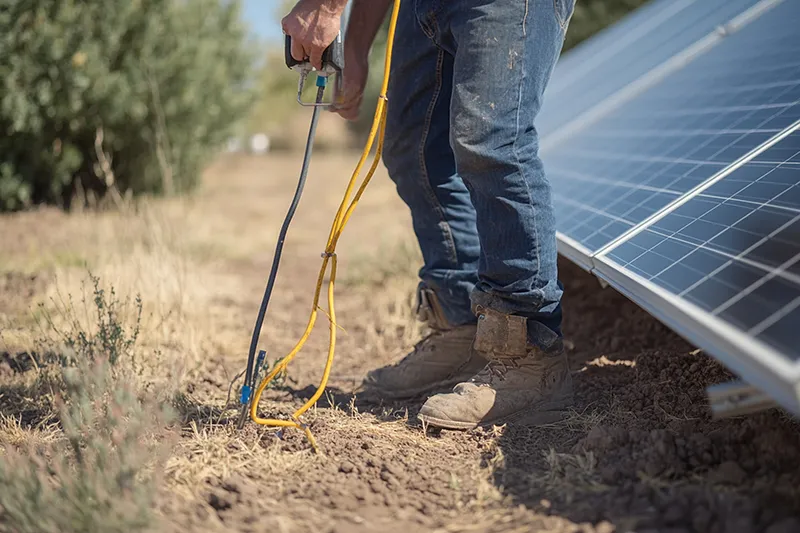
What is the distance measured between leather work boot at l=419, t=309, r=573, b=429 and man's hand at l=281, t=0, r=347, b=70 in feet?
3.15

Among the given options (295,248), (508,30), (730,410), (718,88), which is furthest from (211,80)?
(730,410)

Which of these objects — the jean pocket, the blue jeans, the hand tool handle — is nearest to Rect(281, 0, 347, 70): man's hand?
the hand tool handle

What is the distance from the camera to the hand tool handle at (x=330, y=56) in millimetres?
2400

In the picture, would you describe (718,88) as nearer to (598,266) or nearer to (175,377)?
(598,266)

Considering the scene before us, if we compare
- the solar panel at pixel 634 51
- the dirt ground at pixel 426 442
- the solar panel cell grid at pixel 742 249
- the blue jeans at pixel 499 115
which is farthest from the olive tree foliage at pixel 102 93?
the solar panel cell grid at pixel 742 249

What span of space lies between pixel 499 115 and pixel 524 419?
3.11 ft

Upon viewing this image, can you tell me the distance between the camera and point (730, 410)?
1.71 m

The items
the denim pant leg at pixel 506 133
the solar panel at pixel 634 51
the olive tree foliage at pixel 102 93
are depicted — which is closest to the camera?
the denim pant leg at pixel 506 133

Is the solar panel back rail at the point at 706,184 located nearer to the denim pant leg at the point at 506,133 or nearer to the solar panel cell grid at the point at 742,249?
the solar panel cell grid at the point at 742,249

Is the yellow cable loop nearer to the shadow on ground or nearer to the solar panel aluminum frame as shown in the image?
the shadow on ground

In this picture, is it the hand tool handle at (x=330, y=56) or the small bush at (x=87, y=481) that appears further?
the hand tool handle at (x=330, y=56)

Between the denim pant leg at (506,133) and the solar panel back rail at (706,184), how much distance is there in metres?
0.26

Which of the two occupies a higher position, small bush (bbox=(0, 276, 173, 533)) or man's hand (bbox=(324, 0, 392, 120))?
man's hand (bbox=(324, 0, 392, 120))

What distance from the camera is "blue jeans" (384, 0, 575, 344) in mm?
2271
